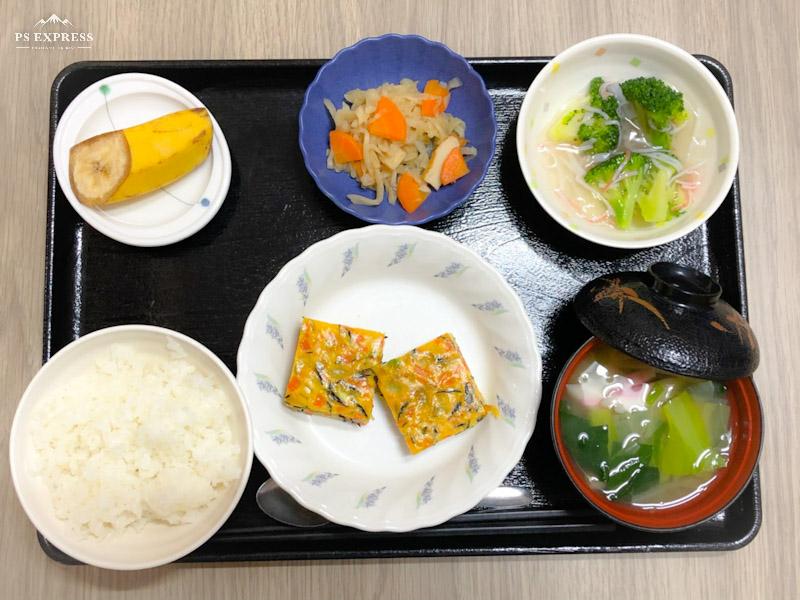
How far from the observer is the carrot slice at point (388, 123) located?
6.16 ft

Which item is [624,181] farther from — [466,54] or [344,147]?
[344,147]

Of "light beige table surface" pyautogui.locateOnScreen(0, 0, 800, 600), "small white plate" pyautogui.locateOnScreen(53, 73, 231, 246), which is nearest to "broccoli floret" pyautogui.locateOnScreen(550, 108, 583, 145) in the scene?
"light beige table surface" pyautogui.locateOnScreen(0, 0, 800, 600)

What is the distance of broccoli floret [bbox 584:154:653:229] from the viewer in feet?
6.07

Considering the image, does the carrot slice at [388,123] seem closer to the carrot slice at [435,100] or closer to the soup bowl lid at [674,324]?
the carrot slice at [435,100]

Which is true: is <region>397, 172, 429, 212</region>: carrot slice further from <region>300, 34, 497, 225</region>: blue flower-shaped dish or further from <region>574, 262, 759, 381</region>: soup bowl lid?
<region>574, 262, 759, 381</region>: soup bowl lid

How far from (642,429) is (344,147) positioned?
3.89ft

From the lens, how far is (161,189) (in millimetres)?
1928

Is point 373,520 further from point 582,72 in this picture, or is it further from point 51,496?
point 582,72

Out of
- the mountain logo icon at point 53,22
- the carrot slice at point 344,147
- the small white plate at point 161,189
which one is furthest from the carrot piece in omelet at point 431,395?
the mountain logo icon at point 53,22

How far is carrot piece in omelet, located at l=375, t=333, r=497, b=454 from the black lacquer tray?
0.24 meters

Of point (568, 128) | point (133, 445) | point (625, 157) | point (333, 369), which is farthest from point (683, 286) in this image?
point (133, 445)

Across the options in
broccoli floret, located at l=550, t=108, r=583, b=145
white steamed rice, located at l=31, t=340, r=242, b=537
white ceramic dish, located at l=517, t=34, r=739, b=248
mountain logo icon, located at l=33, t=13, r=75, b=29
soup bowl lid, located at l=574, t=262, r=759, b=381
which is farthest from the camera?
mountain logo icon, located at l=33, t=13, r=75, b=29

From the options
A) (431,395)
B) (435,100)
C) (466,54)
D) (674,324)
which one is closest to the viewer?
(674,324)

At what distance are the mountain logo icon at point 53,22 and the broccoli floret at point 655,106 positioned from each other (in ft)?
5.97
